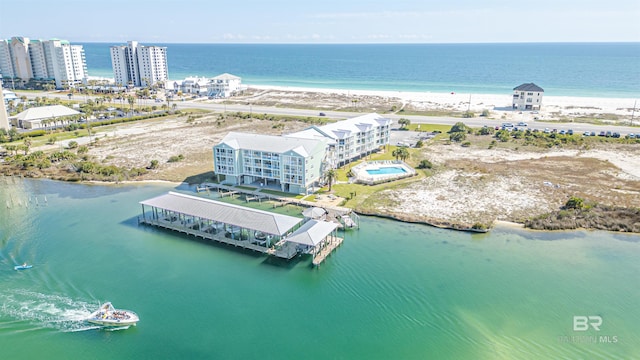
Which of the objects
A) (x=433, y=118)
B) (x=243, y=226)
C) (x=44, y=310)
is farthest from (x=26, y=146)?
(x=433, y=118)

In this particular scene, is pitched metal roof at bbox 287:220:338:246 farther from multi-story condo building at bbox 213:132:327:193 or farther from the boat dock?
multi-story condo building at bbox 213:132:327:193

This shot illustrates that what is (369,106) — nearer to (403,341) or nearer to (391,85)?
(391,85)

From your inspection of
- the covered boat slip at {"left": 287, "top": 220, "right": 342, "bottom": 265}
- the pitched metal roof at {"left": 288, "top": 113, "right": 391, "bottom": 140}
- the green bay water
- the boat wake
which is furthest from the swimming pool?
the boat wake

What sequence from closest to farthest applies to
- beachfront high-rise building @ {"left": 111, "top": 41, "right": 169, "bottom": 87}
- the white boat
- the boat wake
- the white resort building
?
1. the white boat
2. the boat wake
3. the white resort building
4. beachfront high-rise building @ {"left": 111, "top": 41, "right": 169, "bottom": 87}

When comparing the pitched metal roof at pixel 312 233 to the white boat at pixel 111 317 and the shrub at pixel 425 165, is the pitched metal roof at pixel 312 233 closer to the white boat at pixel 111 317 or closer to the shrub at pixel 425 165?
the white boat at pixel 111 317

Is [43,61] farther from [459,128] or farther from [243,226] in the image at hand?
[243,226]
